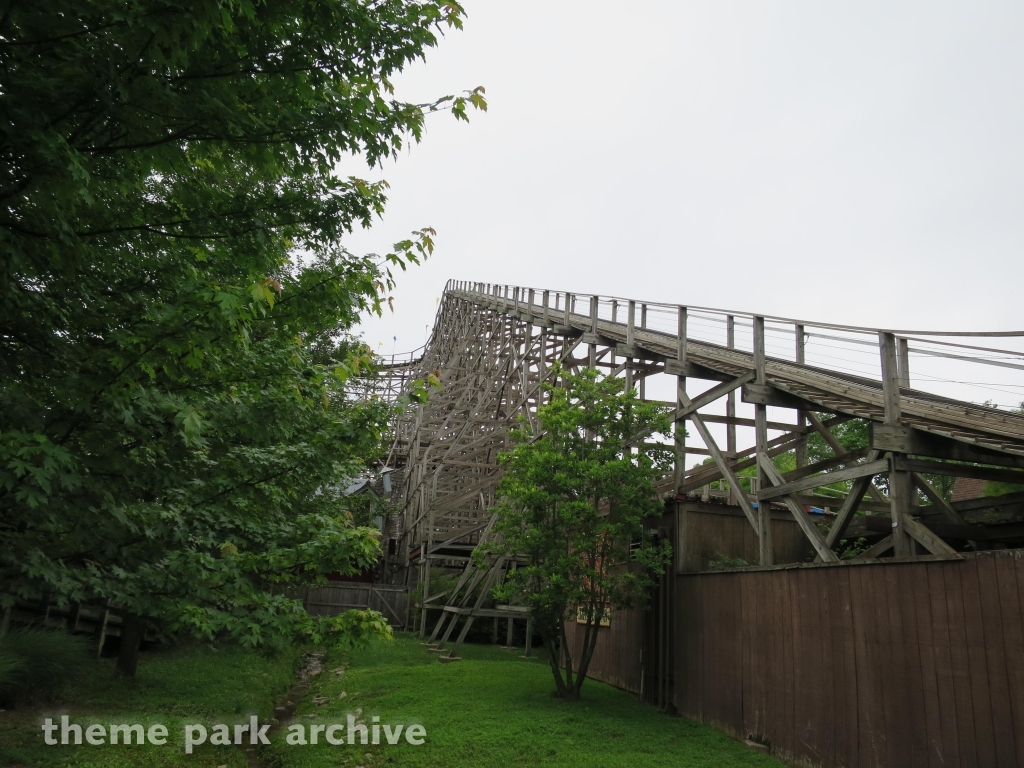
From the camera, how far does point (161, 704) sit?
9781mm

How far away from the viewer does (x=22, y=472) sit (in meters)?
3.55

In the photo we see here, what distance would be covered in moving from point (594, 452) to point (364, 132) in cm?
699

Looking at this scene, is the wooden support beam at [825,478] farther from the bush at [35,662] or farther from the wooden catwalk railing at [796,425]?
the bush at [35,662]

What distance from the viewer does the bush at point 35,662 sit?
8297 millimetres

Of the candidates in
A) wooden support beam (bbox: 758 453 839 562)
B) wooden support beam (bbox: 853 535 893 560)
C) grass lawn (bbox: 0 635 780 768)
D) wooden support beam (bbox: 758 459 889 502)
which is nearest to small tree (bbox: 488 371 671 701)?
grass lawn (bbox: 0 635 780 768)

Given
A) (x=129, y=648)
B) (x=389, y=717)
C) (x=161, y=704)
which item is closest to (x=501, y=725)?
(x=389, y=717)

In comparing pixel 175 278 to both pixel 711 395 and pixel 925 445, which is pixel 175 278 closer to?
pixel 925 445

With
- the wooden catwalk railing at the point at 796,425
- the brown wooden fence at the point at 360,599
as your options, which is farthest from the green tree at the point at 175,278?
the brown wooden fence at the point at 360,599

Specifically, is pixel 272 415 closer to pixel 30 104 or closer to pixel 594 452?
pixel 30 104

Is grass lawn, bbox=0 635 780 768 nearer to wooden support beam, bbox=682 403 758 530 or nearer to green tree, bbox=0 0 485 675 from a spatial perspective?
green tree, bbox=0 0 485 675

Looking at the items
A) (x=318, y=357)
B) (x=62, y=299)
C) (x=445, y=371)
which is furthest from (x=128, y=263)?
(x=445, y=371)

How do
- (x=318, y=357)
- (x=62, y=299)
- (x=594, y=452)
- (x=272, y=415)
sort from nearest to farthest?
1. (x=62, y=299)
2. (x=272, y=415)
3. (x=594, y=452)
4. (x=318, y=357)

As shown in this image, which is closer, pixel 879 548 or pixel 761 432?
pixel 879 548

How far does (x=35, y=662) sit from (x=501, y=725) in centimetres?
567
